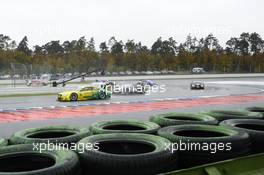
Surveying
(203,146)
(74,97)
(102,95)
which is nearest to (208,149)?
(203,146)

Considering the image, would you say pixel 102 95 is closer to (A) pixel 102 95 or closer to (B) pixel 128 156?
(A) pixel 102 95

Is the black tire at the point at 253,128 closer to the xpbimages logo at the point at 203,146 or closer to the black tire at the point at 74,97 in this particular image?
the xpbimages logo at the point at 203,146

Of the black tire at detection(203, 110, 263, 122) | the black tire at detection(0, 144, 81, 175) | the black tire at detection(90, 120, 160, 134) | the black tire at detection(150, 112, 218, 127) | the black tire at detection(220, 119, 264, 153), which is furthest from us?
the black tire at detection(203, 110, 263, 122)

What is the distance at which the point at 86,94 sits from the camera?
73.8 feet

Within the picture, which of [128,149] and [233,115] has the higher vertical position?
[233,115]

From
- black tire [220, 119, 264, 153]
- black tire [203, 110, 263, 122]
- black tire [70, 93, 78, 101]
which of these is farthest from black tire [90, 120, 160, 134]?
black tire [70, 93, 78, 101]

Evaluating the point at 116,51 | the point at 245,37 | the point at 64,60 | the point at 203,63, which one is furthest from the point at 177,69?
the point at 245,37

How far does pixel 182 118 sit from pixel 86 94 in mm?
16273

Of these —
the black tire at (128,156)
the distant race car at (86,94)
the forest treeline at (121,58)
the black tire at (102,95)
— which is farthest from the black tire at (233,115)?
the forest treeline at (121,58)

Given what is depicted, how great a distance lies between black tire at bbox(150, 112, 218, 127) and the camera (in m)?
5.96

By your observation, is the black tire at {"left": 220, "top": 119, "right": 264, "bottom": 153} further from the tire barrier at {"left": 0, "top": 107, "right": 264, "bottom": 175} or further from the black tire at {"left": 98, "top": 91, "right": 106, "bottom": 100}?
the black tire at {"left": 98, "top": 91, "right": 106, "bottom": 100}

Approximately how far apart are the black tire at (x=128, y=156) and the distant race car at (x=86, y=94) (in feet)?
57.1

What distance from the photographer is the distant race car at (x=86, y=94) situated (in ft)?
70.9

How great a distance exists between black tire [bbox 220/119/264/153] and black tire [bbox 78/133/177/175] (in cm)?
162
